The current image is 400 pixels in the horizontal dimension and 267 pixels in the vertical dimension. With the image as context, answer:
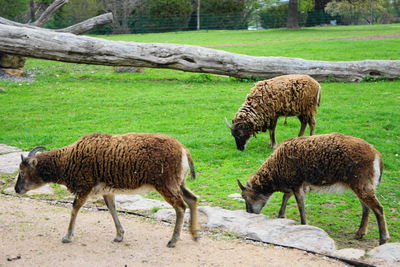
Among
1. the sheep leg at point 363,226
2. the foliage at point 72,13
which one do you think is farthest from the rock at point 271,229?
the foliage at point 72,13

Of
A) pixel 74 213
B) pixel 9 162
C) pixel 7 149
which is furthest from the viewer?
pixel 7 149

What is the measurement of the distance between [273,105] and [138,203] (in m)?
4.29

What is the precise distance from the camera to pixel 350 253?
5793mm

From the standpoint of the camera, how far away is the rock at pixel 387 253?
18.2 ft

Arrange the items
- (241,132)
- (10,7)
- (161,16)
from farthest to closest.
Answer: (161,16) < (10,7) < (241,132)

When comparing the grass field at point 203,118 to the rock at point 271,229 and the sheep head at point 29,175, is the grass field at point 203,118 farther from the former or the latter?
the sheep head at point 29,175

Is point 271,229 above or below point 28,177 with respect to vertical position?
below

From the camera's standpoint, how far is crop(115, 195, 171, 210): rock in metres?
7.56

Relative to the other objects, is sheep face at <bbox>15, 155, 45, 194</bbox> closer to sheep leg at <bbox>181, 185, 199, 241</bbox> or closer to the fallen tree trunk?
sheep leg at <bbox>181, 185, 199, 241</bbox>

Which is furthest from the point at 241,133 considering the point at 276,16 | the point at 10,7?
the point at 276,16

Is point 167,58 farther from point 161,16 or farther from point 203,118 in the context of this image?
point 161,16

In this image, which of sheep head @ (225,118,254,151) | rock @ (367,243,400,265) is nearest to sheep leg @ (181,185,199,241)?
rock @ (367,243,400,265)

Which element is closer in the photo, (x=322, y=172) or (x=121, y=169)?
(x=121, y=169)

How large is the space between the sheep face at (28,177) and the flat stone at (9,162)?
265 centimetres
